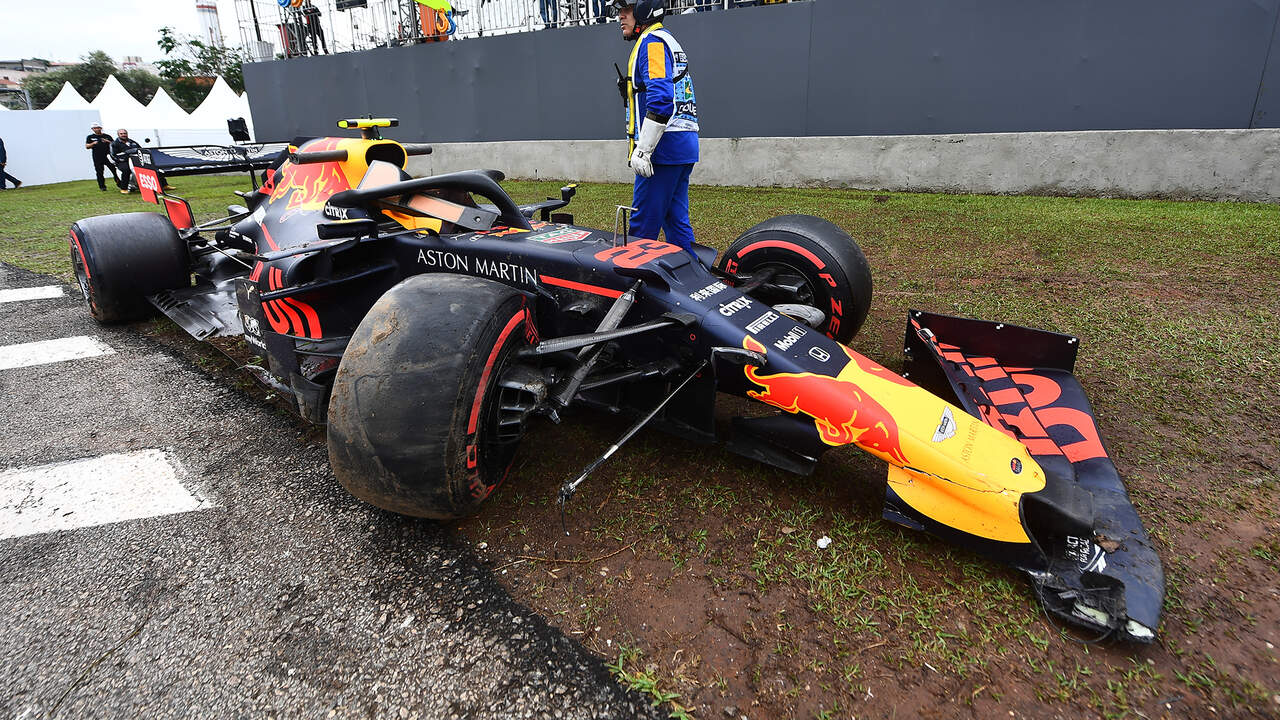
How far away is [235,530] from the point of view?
2.54 m

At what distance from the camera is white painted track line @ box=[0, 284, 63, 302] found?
5.88 metres

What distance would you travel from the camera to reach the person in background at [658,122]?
406 centimetres

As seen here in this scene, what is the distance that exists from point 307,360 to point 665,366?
1.73 metres

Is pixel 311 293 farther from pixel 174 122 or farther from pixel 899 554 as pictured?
pixel 174 122

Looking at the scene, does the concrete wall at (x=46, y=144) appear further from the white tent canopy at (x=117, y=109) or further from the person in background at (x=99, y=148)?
the person in background at (x=99, y=148)

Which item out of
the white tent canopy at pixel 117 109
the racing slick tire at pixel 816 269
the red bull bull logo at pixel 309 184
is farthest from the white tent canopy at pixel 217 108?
the racing slick tire at pixel 816 269

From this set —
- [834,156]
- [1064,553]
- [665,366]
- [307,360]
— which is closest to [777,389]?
[665,366]

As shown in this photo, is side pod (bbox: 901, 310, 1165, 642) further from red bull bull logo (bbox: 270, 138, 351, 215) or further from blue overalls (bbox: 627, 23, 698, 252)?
red bull bull logo (bbox: 270, 138, 351, 215)

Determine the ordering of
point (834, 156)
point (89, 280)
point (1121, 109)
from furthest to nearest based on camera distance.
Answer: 1. point (834, 156)
2. point (1121, 109)
3. point (89, 280)

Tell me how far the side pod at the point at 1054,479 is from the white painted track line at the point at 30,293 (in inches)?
298

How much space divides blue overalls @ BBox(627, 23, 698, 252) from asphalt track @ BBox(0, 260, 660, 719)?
8.26 ft

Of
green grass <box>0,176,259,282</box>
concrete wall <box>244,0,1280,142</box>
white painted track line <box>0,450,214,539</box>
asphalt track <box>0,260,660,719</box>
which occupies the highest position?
concrete wall <box>244,0,1280,142</box>

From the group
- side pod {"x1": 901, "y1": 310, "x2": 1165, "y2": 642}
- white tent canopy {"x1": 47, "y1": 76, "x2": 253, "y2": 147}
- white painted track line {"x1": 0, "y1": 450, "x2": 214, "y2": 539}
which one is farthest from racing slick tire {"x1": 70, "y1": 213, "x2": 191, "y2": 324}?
white tent canopy {"x1": 47, "y1": 76, "x2": 253, "y2": 147}

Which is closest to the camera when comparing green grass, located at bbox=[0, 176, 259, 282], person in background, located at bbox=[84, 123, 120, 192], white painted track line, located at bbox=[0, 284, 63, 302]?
white painted track line, located at bbox=[0, 284, 63, 302]
